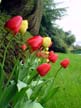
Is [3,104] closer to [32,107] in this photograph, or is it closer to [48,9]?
[32,107]

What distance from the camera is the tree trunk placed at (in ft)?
21.6

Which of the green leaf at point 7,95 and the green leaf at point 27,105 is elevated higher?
the green leaf at point 7,95

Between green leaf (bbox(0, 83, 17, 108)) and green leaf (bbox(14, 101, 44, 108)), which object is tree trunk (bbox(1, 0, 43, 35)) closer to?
green leaf (bbox(14, 101, 44, 108))

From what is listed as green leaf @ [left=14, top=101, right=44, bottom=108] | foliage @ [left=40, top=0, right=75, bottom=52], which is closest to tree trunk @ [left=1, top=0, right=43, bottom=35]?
green leaf @ [left=14, top=101, right=44, bottom=108]

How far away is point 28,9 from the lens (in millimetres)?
7680

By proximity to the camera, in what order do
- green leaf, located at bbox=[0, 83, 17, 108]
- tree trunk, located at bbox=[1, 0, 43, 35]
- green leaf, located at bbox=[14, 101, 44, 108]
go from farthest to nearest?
tree trunk, located at bbox=[1, 0, 43, 35] < green leaf, located at bbox=[14, 101, 44, 108] < green leaf, located at bbox=[0, 83, 17, 108]

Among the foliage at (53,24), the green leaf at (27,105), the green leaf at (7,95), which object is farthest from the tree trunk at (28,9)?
the foliage at (53,24)

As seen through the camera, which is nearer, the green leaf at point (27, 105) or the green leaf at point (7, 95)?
the green leaf at point (7, 95)

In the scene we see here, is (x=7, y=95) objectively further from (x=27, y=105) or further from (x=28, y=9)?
(x=28, y=9)

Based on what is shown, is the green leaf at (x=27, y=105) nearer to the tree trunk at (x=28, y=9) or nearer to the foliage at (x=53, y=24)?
the tree trunk at (x=28, y=9)

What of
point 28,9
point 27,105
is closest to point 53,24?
point 28,9

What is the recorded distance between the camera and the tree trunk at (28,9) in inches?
A: 259

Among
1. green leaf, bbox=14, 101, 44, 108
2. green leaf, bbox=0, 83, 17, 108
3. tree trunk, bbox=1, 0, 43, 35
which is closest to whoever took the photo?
green leaf, bbox=0, 83, 17, 108

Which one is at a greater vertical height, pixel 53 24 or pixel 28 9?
pixel 28 9
